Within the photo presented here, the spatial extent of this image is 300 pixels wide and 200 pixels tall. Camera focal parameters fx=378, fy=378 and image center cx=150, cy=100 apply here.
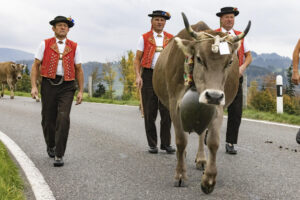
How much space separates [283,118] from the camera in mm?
10625

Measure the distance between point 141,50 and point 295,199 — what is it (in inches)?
136

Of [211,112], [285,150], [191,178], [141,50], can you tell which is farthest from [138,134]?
[211,112]

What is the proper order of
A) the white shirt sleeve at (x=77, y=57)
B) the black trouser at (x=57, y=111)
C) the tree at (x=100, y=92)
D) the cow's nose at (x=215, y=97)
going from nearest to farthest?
the cow's nose at (x=215, y=97) → the black trouser at (x=57, y=111) → the white shirt sleeve at (x=77, y=57) → the tree at (x=100, y=92)

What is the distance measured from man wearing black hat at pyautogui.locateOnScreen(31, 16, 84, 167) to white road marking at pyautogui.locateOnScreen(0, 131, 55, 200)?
440mm

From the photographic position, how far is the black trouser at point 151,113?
20.5ft

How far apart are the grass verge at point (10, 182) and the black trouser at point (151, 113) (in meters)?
2.22

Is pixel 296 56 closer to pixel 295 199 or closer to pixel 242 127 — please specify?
pixel 295 199

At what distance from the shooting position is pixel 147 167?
521cm

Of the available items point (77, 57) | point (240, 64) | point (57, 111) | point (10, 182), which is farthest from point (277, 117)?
point (10, 182)

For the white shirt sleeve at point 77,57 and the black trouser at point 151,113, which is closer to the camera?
the white shirt sleeve at point 77,57

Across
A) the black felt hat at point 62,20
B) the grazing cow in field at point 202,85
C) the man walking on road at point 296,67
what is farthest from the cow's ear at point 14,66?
the man walking on road at point 296,67

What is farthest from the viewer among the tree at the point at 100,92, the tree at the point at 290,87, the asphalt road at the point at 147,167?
the tree at the point at 100,92

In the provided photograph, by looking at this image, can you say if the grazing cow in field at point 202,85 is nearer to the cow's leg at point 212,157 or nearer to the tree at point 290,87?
the cow's leg at point 212,157

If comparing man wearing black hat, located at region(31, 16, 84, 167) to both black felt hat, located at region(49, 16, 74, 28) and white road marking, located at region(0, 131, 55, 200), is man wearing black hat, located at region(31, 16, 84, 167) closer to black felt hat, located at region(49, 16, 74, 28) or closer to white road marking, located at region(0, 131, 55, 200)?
black felt hat, located at region(49, 16, 74, 28)
